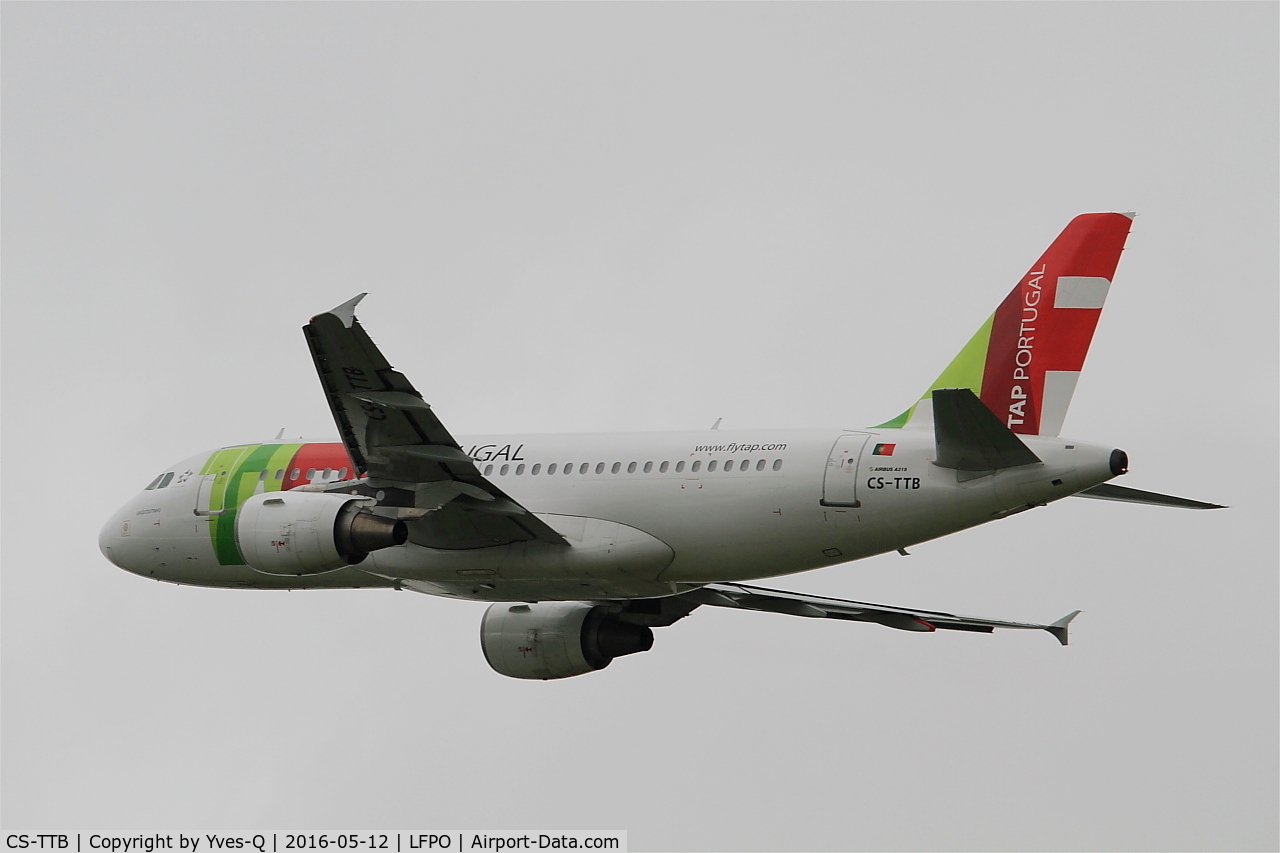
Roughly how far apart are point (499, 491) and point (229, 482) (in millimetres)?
Result: 6278

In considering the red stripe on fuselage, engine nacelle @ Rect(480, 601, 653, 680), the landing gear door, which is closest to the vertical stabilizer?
the landing gear door

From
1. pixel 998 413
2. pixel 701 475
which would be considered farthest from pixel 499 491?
pixel 998 413

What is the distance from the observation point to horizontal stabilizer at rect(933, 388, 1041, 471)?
21797 mm

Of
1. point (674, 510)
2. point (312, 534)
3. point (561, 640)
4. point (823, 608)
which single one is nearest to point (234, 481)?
point (312, 534)

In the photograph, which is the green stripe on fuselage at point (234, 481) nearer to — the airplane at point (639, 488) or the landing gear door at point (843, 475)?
the airplane at point (639, 488)

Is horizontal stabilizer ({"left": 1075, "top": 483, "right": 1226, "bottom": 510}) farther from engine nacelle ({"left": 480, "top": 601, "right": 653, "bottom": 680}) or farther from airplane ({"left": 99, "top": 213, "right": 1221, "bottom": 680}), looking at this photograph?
engine nacelle ({"left": 480, "top": 601, "right": 653, "bottom": 680})

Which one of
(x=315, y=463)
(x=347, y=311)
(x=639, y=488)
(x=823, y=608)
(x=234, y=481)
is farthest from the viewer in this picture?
(x=823, y=608)

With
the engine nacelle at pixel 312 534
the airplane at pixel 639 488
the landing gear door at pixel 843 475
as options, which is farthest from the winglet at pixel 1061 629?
the engine nacelle at pixel 312 534

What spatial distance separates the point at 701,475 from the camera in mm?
25609

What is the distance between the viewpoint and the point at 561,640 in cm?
3095

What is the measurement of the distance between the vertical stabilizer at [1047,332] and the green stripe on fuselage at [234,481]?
37.4ft

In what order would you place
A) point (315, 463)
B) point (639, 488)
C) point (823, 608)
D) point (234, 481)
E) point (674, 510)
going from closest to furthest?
point (674, 510)
point (639, 488)
point (315, 463)
point (234, 481)
point (823, 608)

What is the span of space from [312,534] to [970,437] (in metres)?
9.85

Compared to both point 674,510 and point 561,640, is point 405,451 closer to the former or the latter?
point 674,510
